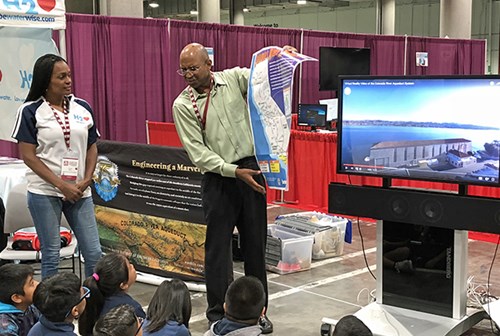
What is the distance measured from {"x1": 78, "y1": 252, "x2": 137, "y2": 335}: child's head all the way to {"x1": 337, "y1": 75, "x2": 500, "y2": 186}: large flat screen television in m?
1.31

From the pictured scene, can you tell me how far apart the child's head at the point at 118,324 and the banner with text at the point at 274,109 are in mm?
1116

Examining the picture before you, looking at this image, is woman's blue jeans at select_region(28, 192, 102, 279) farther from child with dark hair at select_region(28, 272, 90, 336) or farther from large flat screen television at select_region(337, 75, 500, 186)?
large flat screen television at select_region(337, 75, 500, 186)

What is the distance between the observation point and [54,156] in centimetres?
327

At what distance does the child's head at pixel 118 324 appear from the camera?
7.28ft

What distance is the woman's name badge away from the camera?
329 cm

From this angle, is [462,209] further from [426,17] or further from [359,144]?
[426,17]

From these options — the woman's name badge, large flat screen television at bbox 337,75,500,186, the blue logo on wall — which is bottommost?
the blue logo on wall

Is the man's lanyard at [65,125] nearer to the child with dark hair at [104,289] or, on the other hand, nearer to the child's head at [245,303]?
the child with dark hair at [104,289]

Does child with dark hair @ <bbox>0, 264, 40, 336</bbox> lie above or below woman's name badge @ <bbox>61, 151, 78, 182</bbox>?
below

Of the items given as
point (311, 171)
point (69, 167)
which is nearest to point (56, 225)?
point (69, 167)

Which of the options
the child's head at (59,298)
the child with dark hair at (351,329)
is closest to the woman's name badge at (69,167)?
the child's head at (59,298)

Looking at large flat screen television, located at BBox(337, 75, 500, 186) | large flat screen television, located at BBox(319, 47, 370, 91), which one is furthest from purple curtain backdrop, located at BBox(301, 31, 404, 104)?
large flat screen television, located at BBox(337, 75, 500, 186)

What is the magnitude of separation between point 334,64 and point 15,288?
29.1ft

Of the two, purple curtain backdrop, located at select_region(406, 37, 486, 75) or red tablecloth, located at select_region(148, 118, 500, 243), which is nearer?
red tablecloth, located at select_region(148, 118, 500, 243)
